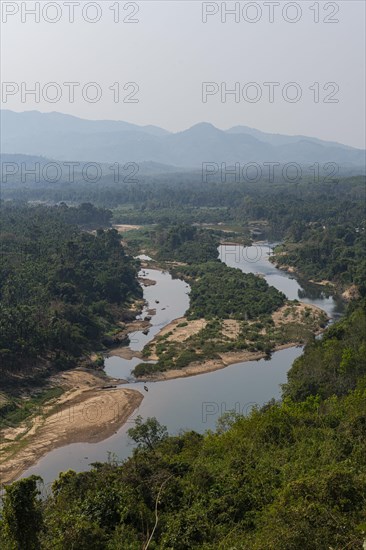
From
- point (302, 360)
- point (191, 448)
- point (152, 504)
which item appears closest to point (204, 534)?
point (152, 504)

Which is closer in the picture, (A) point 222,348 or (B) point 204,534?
(B) point 204,534

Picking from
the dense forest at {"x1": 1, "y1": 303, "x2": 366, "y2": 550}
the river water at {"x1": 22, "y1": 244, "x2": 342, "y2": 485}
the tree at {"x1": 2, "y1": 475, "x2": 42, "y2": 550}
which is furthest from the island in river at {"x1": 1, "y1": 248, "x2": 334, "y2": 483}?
the tree at {"x1": 2, "y1": 475, "x2": 42, "y2": 550}

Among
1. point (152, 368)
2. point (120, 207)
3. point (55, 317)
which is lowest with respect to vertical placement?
point (152, 368)

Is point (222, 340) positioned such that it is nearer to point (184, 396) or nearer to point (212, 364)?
point (212, 364)

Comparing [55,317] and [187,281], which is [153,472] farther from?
[187,281]

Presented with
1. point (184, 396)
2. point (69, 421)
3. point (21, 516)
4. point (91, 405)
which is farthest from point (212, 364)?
point (21, 516)

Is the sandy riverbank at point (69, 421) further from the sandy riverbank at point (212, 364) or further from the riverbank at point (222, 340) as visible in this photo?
the riverbank at point (222, 340)

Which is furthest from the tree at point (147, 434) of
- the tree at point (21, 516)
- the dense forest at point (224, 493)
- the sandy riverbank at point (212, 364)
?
the sandy riverbank at point (212, 364)
